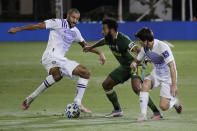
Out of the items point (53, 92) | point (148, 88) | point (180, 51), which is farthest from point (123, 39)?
point (180, 51)

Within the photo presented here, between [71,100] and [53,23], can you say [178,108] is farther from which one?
[71,100]

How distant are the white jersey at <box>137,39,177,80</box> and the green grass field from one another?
0.84 metres

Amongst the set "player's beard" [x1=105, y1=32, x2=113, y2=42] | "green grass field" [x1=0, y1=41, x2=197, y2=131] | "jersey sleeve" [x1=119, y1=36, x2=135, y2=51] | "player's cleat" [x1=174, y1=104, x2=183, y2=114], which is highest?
"player's beard" [x1=105, y1=32, x2=113, y2=42]

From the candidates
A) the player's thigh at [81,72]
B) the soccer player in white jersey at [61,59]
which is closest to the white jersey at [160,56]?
the player's thigh at [81,72]

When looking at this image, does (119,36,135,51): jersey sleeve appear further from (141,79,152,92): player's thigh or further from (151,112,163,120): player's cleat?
(151,112,163,120): player's cleat

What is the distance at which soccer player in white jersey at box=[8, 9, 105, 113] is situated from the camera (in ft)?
40.7

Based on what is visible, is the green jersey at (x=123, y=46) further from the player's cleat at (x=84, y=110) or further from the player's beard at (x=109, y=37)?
the player's cleat at (x=84, y=110)

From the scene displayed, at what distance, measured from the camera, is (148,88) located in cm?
1127

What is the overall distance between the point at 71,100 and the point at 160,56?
3890mm

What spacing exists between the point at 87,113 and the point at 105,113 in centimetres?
43

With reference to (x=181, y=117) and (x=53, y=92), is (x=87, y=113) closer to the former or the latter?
(x=181, y=117)

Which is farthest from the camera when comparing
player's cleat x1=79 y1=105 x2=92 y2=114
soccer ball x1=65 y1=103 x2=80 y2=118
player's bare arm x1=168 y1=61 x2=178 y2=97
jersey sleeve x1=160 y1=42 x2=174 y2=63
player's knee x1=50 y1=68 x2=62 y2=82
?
player's knee x1=50 y1=68 x2=62 y2=82

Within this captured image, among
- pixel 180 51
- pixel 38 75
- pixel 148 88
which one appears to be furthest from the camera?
pixel 180 51

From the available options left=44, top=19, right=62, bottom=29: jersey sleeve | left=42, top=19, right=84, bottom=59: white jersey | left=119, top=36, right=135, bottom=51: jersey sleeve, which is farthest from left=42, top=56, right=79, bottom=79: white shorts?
left=119, top=36, right=135, bottom=51: jersey sleeve
